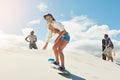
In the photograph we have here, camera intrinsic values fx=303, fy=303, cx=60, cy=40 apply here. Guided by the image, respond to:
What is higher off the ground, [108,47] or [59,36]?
[108,47]

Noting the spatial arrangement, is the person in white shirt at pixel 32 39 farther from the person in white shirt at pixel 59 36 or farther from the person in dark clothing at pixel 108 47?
the person in white shirt at pixel 59 36

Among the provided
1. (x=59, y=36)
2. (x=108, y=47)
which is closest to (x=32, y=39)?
(x=108, y=47)

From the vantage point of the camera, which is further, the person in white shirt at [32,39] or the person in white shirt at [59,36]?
the person in white shirt at [32,39]

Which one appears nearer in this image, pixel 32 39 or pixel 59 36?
pixel 59 36

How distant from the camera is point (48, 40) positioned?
34.0 ft

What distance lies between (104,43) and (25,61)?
8456mm

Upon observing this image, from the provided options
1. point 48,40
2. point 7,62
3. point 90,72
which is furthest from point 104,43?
point 7,62

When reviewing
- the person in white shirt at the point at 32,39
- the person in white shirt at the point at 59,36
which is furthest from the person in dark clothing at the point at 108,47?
the person in white shirt at the point at 59,36

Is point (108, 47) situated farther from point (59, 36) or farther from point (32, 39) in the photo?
point (59, 36)

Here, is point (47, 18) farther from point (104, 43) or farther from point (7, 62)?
point (104, 43)

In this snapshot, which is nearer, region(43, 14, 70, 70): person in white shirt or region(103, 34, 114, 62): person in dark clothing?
region(43, 14, 70, 70): person in white shirt

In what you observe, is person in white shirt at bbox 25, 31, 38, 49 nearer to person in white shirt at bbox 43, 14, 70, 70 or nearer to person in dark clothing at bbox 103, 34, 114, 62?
person in dark clothing at bbox 103, 34, 114, 62

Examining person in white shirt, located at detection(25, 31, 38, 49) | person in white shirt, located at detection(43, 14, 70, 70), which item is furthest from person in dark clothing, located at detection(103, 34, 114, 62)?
person in white shirt, located at detection(43, 14, 70, 70)

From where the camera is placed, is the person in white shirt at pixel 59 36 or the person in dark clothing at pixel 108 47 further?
the person in dark clothing at pixel 108 47
